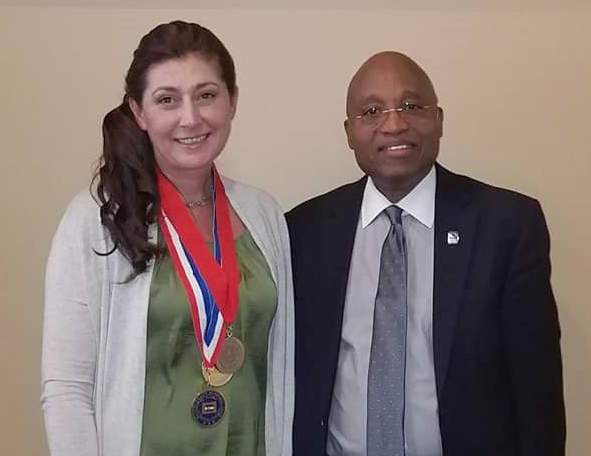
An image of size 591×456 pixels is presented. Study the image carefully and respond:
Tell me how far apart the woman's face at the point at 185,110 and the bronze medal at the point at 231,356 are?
17.2 inches

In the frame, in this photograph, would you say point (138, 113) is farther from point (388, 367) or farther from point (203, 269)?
point (388, 367)

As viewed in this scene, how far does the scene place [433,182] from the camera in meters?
2.34

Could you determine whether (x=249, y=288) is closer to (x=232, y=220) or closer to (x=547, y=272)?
(x=232, y=220)

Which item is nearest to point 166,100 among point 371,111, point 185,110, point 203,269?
point 185,110

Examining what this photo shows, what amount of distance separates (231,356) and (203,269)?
8.7 inches

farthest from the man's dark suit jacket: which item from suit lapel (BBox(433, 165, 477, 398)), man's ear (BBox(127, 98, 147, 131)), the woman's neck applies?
man's ear (BBox(127, 98, 147, 131))

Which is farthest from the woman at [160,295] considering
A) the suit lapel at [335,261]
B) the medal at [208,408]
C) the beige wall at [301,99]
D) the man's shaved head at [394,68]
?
the beige wall at [301,99]

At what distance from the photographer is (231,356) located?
83.6 inches

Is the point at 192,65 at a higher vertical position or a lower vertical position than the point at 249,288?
higher

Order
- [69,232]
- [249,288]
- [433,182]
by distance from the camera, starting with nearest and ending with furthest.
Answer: [69,232] < [249,288] < [433,182]

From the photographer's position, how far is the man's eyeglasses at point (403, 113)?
226 cm

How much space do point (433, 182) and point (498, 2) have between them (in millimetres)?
864

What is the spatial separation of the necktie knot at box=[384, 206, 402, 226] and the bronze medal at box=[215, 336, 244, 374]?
516 millimetres

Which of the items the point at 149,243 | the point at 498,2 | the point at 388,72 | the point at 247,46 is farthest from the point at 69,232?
the point at 498,2
